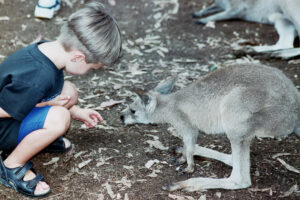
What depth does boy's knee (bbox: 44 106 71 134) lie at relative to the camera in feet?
8.86

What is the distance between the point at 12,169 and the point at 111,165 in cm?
72

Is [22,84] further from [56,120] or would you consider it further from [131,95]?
[131,95]

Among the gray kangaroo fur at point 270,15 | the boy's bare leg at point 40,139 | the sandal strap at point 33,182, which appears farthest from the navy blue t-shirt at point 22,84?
the gray kangaroo fur at point 270,15

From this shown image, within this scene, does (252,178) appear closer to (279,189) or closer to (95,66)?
(279,189)

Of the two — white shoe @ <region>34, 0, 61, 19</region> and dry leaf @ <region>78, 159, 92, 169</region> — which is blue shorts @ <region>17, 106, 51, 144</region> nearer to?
dry leaf @ <region>78, 159, 92, 169</region>

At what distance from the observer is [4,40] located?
4805 millimetres

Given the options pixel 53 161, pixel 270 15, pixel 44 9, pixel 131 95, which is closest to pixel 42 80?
pixel 53 161

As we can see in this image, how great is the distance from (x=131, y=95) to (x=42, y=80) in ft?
5.47

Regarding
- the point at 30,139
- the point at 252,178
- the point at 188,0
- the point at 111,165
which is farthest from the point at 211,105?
the point at 188,0

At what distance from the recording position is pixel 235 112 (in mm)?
2803

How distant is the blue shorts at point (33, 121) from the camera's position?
2705 mm

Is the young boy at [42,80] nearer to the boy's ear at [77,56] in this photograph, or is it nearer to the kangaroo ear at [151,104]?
the boy's ear at [77,56]

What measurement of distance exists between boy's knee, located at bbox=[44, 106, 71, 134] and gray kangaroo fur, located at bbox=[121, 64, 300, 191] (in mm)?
821

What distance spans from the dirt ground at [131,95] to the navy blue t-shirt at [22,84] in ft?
→ 1.53
